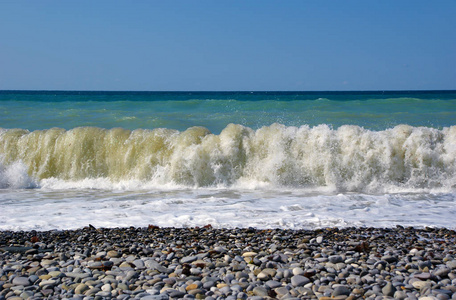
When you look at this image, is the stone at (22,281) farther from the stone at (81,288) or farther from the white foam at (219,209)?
the white foam at (219,209)

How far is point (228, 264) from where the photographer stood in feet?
14.5

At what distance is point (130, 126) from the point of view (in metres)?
18.9

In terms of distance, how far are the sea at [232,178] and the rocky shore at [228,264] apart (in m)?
0.86

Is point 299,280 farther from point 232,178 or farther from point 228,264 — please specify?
point 232,178

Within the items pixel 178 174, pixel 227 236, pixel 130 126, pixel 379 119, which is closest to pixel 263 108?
pixel 379 119

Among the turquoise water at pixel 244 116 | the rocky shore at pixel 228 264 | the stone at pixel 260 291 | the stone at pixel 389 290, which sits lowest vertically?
the rocky shore at pixel 228 264

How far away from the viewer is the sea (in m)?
7.09

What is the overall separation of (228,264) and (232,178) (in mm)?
6325

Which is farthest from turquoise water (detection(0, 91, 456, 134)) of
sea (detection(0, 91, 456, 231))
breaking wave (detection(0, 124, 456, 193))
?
sea (detection(0, 91, 456, 231))

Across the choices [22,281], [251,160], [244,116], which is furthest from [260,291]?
[244,116]

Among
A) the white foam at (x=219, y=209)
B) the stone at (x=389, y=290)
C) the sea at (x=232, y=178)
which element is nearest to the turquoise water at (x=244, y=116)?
the sea at (x=232, y=178)

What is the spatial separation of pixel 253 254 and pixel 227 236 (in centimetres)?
93

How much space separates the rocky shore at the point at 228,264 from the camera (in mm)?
3684

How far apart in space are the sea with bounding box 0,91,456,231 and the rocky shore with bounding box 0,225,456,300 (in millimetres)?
860
